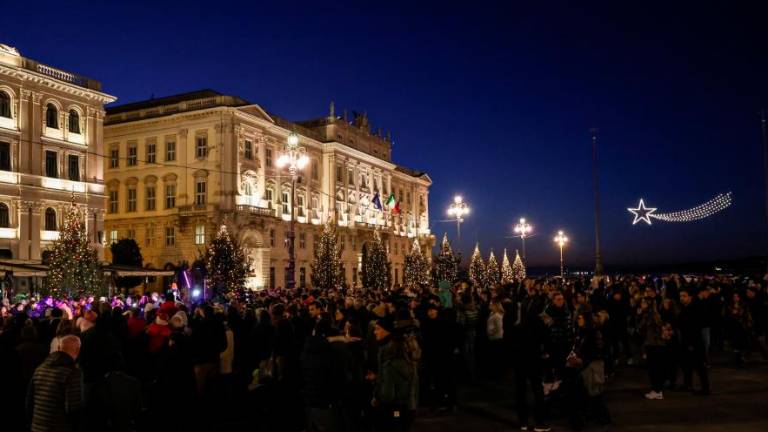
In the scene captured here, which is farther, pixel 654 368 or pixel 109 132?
pixel 109 132

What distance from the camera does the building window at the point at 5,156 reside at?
36.7 metres

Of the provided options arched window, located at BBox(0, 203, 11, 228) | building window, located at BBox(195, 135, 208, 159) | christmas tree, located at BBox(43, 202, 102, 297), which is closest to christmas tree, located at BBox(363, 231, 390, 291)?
building window, located at BBox(195, 135, 208, 159)

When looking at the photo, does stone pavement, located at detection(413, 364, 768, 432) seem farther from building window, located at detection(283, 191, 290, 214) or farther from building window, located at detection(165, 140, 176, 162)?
building window, located at detection(283, 191, 290, 214)

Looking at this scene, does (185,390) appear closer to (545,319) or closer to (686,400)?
(545,319)

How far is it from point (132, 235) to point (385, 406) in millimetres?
50029

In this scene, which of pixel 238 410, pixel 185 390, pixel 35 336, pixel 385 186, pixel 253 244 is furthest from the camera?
pixel 385 186

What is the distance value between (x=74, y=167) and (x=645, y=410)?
126ft

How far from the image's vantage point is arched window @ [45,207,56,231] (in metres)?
38.8

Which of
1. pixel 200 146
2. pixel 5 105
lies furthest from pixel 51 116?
pixel 200 146

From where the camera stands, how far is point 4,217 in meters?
36.6

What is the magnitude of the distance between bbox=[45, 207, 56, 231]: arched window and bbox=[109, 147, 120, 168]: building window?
634 inches

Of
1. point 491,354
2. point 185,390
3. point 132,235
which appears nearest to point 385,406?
point 185,390

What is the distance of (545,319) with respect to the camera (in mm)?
10273

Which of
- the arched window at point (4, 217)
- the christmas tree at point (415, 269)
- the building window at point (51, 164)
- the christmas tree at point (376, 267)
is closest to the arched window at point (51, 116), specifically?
the building window at point (51, 164)
